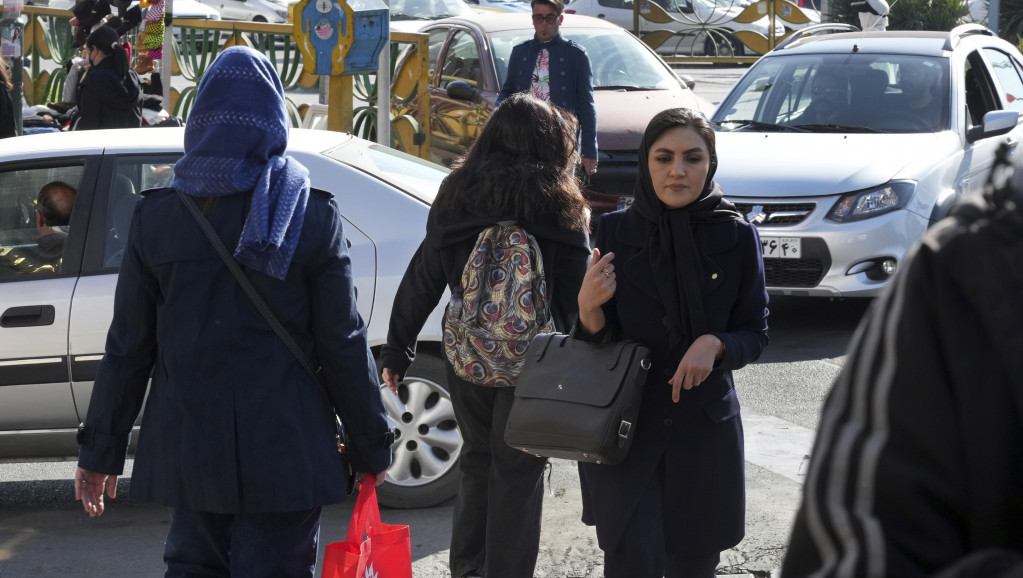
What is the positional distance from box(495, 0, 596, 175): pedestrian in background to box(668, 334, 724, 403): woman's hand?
6188mm

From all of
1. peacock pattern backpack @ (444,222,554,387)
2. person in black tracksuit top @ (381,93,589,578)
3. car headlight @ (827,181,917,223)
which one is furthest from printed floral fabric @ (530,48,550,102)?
peacock pattern backpack @ (444,222,554,387)

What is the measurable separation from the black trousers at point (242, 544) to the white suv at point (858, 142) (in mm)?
5269

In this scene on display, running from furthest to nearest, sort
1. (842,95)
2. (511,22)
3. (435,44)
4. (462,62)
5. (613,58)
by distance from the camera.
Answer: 1. (435,44)
2. (511,22)
3. (613,58)
4. (462,62)
5. (842,95)

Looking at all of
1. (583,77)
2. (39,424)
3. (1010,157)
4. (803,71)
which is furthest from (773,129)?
(1010,157)

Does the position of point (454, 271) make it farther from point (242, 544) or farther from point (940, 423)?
point (940, 423)

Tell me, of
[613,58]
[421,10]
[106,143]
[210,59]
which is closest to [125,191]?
[106,143]

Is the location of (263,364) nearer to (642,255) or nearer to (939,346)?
(642,255)

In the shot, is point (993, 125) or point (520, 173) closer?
point (520, 173)

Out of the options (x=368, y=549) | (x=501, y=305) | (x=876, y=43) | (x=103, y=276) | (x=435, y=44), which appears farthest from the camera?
(x=435, y=44)

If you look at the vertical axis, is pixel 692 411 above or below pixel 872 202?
above

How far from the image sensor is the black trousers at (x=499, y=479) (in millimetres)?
4008

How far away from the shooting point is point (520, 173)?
13.0 feet

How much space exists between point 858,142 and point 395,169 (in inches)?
162

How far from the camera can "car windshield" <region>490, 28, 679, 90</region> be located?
1153 centimetres
